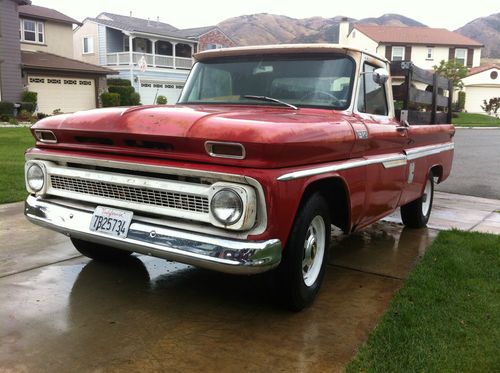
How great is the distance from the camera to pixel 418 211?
6.11 metres

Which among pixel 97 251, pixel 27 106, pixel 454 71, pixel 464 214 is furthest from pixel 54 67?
pixel 454 71

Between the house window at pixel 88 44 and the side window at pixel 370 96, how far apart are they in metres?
36.2

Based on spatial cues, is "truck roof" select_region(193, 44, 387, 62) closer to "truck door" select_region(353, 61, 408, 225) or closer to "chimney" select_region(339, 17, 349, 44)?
"truck door" select_region(353, 61, 408, 225)

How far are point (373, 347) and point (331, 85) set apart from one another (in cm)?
212

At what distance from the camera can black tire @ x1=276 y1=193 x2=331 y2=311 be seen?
10.8 ft

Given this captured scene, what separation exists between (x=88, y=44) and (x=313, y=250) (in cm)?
3811

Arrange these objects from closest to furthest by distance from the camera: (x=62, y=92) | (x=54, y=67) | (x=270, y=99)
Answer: (x=270, y=99)
(x=54, y=67)
(x=62, y=92)

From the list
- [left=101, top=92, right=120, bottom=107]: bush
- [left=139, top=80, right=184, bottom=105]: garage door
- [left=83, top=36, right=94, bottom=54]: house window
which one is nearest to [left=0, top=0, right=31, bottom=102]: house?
[left=101, top=92, right=120, bottom=107]: bush

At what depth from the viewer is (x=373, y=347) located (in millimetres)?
3123

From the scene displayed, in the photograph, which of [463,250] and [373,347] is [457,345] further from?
[463,250]

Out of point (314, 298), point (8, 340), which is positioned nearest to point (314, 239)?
point (314, 298)

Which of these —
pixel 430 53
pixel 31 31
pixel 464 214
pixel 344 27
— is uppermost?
pixel 344 27

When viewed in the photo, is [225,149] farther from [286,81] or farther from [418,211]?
[418,211]

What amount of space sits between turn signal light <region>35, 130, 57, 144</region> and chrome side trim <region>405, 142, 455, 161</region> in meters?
3.20
